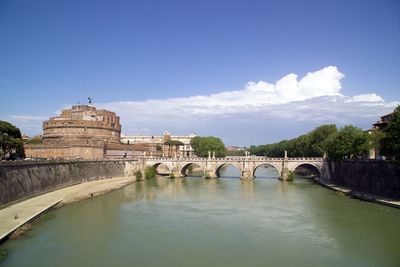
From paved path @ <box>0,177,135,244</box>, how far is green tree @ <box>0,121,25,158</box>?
7.95 meters

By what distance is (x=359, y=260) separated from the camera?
52.7 feet

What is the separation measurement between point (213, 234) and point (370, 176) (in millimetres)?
18612

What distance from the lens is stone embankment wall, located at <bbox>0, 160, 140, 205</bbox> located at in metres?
23.7

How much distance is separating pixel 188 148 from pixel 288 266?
88707mm

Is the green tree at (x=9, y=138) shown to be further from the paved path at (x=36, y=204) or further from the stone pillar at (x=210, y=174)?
the stone pillar at (x=210, y=174)

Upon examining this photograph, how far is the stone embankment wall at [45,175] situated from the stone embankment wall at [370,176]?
25.1 metres

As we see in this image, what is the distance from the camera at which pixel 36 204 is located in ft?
79.5

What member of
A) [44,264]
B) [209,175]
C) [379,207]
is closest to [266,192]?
[379,207]

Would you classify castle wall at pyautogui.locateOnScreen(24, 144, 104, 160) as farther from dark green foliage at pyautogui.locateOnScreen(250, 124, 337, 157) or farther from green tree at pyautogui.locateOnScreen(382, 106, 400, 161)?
green tree at pyautogui.locateOnScreen(382, 106, 400, 161)

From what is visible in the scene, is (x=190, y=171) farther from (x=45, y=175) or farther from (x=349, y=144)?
(x=45, y=175)

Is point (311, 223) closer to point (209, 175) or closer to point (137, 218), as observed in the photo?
point (137, 218)

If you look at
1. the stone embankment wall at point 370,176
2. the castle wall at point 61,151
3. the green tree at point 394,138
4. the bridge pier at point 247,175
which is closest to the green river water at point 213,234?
the stone embankment wall at point 370,176

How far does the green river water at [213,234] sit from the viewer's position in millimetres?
15812

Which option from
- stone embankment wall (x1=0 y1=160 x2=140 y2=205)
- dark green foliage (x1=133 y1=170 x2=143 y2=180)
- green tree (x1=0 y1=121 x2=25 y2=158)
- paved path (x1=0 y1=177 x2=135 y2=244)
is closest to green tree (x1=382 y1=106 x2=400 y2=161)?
paved path (x1=0 y1=177 x2=135 y2=244)
